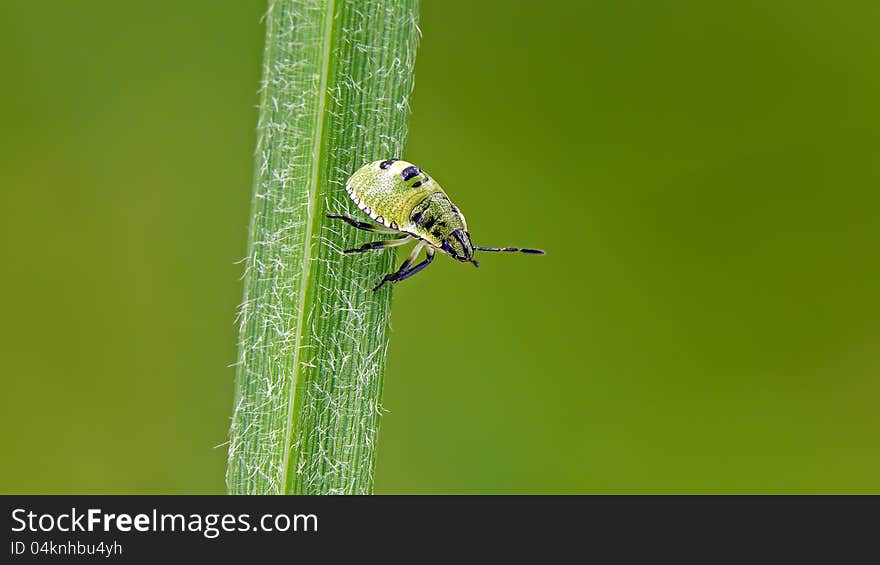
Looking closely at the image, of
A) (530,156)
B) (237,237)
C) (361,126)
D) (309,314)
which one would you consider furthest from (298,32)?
(530,156)

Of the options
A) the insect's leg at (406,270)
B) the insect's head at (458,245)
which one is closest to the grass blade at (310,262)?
the insect's leg at (406,270)

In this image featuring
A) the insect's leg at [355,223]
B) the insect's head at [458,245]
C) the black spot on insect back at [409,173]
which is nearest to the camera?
the insect's leg at [355,223]

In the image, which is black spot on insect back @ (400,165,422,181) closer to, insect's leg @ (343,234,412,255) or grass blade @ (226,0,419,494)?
insect's leg @ (343,234,412,255)

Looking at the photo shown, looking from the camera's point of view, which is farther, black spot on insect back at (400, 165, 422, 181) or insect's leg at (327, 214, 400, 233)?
black spot on insect back at (400, 165, 422, 181)

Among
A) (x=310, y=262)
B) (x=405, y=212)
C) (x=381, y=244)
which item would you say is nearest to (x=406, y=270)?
(x=381, y=244)

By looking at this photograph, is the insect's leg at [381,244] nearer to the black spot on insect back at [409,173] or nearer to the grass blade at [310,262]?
the grass blade at [310,262]

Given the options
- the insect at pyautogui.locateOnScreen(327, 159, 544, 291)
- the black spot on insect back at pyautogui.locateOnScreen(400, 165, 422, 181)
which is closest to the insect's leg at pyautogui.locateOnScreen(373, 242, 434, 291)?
the insect at pyautogui.locateOnScreen(327, 159, 544, 291)

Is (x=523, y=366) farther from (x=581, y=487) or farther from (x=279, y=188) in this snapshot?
(x=279, y=188)
